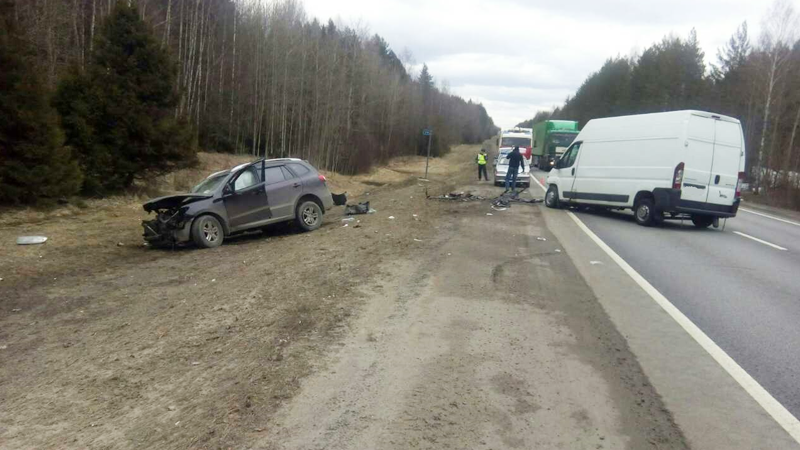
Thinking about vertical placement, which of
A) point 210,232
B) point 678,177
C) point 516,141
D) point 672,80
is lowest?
point 210,232

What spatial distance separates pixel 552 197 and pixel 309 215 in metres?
8.57

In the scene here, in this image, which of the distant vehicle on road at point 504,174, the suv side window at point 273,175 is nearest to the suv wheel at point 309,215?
the suv side window at point 273,175

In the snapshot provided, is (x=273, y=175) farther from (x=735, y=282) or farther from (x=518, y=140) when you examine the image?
(x=518, y=140)

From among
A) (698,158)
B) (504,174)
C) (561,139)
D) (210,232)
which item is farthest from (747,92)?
(210,232)

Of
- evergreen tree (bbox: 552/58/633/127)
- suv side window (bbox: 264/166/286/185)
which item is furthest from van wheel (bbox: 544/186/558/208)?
evergreen tree (bbox: 552/58/633/127)

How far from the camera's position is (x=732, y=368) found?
509cm

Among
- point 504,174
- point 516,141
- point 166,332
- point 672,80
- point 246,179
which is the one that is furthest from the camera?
point 672,80

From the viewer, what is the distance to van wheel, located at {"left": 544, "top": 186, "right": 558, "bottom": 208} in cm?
1839

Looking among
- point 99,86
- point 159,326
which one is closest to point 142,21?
point 99,86

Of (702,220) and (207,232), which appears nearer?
(207,232)

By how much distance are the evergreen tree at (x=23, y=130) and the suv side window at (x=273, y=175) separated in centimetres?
680

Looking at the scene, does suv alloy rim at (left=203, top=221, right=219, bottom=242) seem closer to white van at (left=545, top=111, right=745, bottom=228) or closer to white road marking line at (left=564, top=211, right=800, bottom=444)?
white road marking line at (left=564, top=211, right=800, bottom=444)

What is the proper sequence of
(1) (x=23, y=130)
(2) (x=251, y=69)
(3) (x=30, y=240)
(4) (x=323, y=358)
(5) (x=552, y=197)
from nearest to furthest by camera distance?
(4) (x=323, y=358), (3) (x=30, y=240), (1) (x=23, y=130), (5) (x=552, y=197), (2) (x=251, y=69)

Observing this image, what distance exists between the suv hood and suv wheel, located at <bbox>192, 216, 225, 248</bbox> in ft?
1.43
